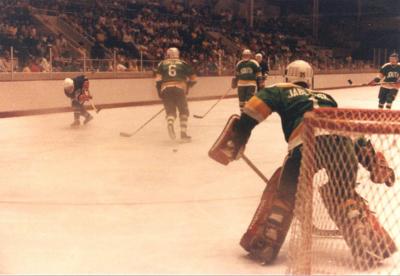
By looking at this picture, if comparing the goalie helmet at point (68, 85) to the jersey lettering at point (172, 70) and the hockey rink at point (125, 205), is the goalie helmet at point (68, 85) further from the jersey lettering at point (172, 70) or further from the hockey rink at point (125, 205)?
the jersey lettering at point (172, 70)

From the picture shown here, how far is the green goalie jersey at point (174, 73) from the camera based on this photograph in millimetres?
6520

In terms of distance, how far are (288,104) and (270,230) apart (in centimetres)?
54

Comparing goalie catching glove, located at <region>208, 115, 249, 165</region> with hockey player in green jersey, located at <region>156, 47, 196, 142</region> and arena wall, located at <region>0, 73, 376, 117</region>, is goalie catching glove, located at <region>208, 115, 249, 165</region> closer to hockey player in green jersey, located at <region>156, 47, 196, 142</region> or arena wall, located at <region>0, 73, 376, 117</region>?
hockey player in green jersey, located at <region>156, 47, 196, 142</region>

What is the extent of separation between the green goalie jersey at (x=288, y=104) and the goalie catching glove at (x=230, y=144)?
0.09m

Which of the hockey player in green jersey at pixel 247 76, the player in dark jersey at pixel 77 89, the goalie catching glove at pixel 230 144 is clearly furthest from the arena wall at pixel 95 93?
the goalie catching glove at pixel 230 144

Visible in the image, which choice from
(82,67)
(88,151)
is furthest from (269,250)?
(82,67)

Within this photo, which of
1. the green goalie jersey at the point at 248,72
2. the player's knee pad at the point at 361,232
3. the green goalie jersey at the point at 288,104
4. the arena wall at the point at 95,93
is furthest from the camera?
the arena wall at the point at 95,93

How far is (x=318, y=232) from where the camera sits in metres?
2.71

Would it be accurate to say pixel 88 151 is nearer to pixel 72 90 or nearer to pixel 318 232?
pixel 72 90

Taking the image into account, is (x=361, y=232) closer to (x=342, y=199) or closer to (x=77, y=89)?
(x=342, y=199)

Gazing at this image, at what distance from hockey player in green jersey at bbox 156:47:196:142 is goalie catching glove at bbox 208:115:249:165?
155 inches

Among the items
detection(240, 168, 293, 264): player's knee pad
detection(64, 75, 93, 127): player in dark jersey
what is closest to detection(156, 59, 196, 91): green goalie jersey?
detection(64, 75, 93, 127): player in dark jersey

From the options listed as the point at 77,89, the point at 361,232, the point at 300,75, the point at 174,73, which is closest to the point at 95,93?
the point at 77,89

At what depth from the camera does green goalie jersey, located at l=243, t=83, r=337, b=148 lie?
8.19 ft
